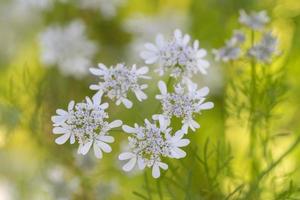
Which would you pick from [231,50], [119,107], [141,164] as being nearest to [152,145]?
[141,164]

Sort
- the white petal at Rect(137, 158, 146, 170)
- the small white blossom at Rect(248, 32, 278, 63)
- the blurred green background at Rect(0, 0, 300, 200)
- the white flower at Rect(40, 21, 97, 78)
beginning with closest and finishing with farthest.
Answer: the white petal at Rect(137, 158, 146, 170) → the small white blossom at Rect(248, 32, 278, 63) → the blurred green background at Rect(0, 0, 300, 200) → the white flower at Rect(40, 21, 97, 78)

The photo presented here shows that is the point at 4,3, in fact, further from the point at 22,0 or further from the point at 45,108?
the point at 45,108

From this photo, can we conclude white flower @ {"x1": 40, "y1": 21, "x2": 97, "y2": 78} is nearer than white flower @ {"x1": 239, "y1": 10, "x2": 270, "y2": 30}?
No

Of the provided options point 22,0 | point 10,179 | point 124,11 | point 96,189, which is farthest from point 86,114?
point 124,11

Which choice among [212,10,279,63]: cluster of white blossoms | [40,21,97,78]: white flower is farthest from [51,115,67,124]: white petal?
[40,21,97,78]: white flower

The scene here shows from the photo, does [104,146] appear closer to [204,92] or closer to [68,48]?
[204,92]

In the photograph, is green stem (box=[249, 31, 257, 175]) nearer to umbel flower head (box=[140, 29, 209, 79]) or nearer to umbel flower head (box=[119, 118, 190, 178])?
umbel flower head (box=[140, 29, 209, 79])
